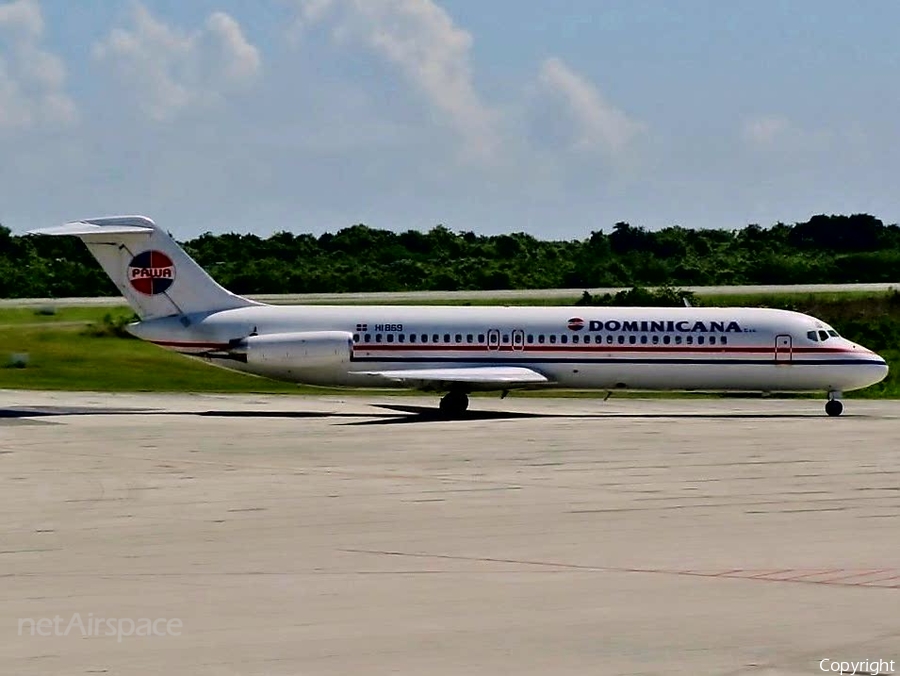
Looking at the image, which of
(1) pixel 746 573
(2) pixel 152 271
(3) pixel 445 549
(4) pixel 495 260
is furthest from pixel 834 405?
(4) pixel 495 260

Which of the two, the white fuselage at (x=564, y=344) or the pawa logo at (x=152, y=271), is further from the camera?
the pawa logo at (x=152, y=271)

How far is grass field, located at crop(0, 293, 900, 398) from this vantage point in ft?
164

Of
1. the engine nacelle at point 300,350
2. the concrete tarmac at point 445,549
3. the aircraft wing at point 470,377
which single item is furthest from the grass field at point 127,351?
the concrete tarmac at point 445,549

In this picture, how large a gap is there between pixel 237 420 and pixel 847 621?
24.6 metres

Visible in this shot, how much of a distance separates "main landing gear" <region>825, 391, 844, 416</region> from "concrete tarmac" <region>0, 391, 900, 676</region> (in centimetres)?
491

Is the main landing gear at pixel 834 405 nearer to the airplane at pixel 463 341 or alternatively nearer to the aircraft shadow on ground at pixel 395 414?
the airplane at pixel 463 341

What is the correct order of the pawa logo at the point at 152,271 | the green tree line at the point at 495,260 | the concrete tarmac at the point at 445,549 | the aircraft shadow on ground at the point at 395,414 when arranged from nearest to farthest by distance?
1. the concrete tarmac at the point at 445,549
2. the aircraft shadow on ground at the point at 395,414
3. the pawa logo at the point at 152,271
4. the green tree line at the point at 495,260

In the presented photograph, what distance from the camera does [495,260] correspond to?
102875mm

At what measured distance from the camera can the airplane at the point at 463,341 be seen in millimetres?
40781

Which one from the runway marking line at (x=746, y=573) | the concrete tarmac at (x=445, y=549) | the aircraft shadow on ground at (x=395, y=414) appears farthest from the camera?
the aircraft shadow on ground at (x=395, y=414)

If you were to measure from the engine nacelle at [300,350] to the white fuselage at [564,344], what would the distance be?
12 cm

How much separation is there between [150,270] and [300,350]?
4.33m

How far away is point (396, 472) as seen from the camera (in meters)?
27.8

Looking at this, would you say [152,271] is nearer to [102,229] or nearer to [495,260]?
[102,229]
